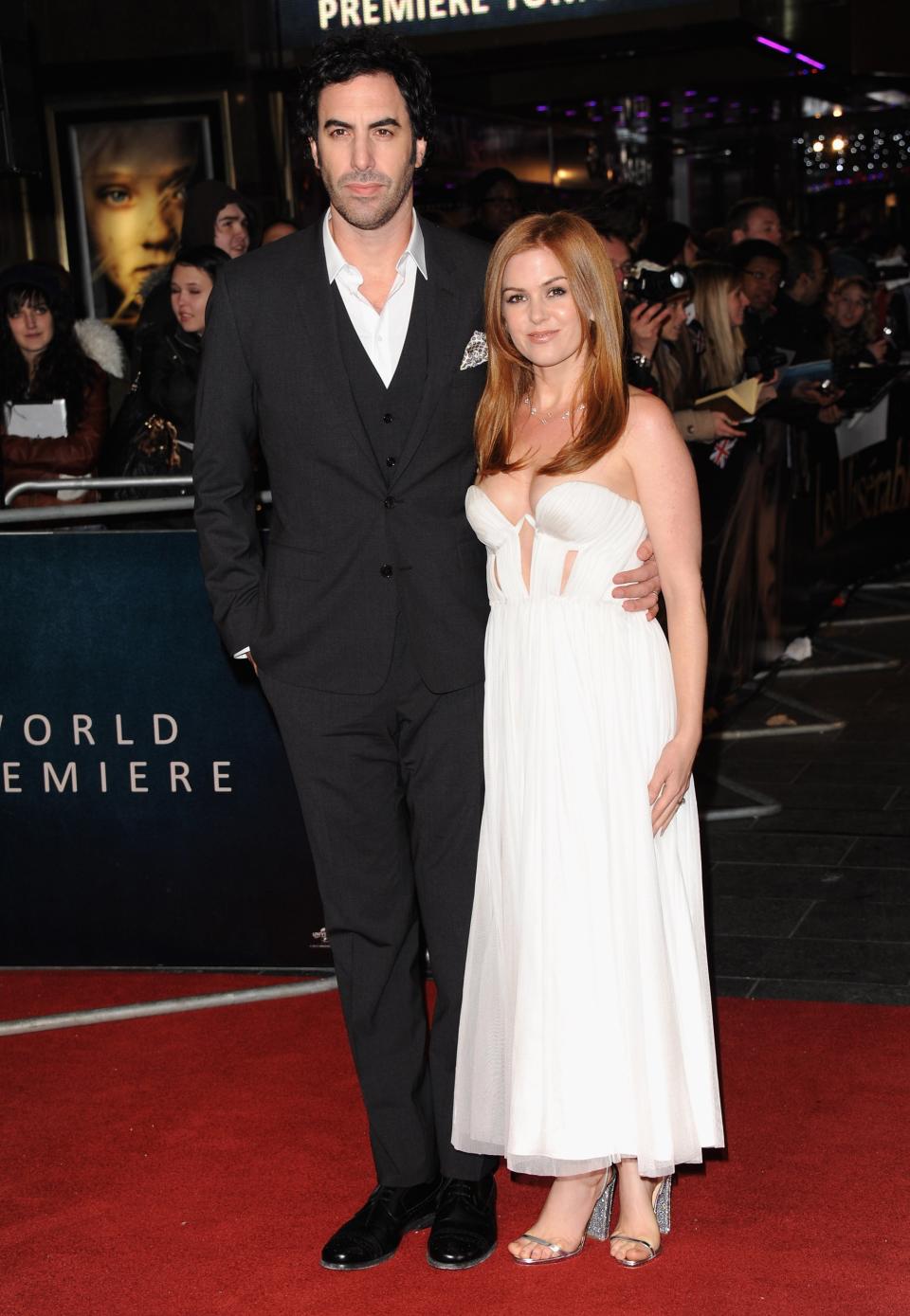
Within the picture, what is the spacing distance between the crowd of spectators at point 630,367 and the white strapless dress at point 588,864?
2088 mm

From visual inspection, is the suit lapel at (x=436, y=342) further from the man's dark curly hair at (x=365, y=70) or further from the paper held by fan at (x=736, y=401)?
the paper held by fan at (x=736, y=401)

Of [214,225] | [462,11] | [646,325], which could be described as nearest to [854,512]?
[462,11]

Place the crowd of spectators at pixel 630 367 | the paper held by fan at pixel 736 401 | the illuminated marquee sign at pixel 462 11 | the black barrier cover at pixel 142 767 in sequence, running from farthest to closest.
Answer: the illuminated marquee sign at pixel 462 11 → the paper held by fan at pixel 736 401 → the crowd of spectators at pixel 630 367 → the black barrier cover at pixel 142 767

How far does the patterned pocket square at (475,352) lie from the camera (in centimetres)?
322

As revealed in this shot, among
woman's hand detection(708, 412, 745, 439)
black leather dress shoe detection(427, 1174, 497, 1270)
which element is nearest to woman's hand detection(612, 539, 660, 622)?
black leather dress shoe detection(427, 1174, 497, 1270)

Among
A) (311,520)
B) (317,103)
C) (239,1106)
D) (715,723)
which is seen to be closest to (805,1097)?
(239,1106)

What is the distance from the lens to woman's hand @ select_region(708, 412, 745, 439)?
6.03 metres

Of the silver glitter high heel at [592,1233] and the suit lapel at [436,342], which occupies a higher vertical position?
the suit lapel at [436,342]

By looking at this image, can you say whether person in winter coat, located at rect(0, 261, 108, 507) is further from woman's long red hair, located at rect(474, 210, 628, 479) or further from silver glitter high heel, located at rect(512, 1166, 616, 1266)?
silver glitter high heel, located at rect(512, 1166, 616, 1266)

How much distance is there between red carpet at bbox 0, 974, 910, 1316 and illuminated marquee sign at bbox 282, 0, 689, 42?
14.8ft

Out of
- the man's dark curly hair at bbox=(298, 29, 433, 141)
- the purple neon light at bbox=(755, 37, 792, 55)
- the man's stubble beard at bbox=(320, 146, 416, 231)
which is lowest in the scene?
the man's stubble beard at bbox=(320, 146, 416, 231)

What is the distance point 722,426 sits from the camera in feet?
19.8

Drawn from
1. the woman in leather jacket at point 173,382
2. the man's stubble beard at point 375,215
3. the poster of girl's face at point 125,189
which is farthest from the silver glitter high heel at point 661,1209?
the poster of girl's face at point 125,189

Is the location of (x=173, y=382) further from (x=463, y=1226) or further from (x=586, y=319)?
(x=463, y=1226)
